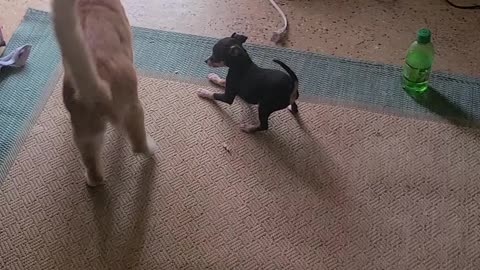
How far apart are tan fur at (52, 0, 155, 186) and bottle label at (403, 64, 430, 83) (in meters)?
0.77

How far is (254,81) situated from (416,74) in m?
0.49

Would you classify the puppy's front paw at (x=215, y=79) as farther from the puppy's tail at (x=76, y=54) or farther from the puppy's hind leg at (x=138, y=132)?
the puppy's tail at (x=76, y=54)

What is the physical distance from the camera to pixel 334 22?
206 centimetres

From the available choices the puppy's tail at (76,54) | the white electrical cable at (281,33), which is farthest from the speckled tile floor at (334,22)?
the puppy's tail at (76,54)

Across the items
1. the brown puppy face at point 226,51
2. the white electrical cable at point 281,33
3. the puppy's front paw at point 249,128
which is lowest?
Result: the puppy's front paw at point 249,128

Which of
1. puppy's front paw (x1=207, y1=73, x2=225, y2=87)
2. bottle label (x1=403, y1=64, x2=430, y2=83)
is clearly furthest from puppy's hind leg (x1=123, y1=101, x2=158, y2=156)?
bottle label (x1=403, y1=64, x2=430, y2=83)

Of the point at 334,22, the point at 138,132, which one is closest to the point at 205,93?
the point at 138,132

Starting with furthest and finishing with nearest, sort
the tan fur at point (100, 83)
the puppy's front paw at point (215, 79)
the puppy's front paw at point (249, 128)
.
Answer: the puppy's front paw at point (215, 79), the puppy's front paw at point (249, 128), the tan fur at point (100, 83)

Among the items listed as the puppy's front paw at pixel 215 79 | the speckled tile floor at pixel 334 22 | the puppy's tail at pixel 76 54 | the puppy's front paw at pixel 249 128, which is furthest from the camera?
the speckled tile floor at pixel 334 22

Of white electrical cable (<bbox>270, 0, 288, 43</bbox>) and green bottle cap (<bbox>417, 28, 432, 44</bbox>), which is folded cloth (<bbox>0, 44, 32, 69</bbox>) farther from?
green bottle cap (<bbox>417, 28, 432, 44</bbox>)

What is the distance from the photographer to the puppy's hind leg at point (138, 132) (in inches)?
58.8

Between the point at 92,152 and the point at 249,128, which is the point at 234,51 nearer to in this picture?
the point at 249,128

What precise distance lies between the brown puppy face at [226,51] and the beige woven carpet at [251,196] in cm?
16

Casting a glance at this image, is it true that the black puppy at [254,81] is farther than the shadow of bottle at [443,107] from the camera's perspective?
No
